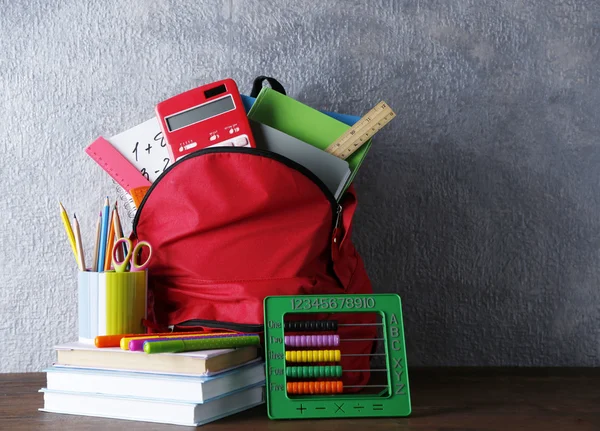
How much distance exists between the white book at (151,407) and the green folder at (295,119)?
379 mm

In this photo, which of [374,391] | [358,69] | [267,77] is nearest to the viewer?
[374,391]

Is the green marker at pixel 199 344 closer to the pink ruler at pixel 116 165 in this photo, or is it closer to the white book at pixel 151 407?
the white book at pixel 151 407

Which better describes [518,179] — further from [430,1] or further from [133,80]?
[133,80]

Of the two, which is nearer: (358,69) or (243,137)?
(243,137)

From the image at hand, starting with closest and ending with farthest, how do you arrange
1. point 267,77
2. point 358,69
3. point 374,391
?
point 374,391
point 267,77
point 358,69

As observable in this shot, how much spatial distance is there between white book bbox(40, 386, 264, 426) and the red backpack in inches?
3.8

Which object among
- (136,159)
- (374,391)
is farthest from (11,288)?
(374,391)

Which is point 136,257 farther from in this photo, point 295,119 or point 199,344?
point 295,119

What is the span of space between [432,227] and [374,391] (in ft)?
1.07

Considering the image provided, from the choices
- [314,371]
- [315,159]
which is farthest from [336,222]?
[314,371]

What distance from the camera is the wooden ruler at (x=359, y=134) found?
3.18ft

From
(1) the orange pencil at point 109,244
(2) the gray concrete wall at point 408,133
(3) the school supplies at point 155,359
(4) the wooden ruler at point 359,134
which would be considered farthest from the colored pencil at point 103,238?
(4) the wooden ruler at point 359,134

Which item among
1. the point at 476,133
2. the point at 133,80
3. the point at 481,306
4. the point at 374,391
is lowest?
the point at 374,391

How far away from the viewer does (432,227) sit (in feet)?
3.76
